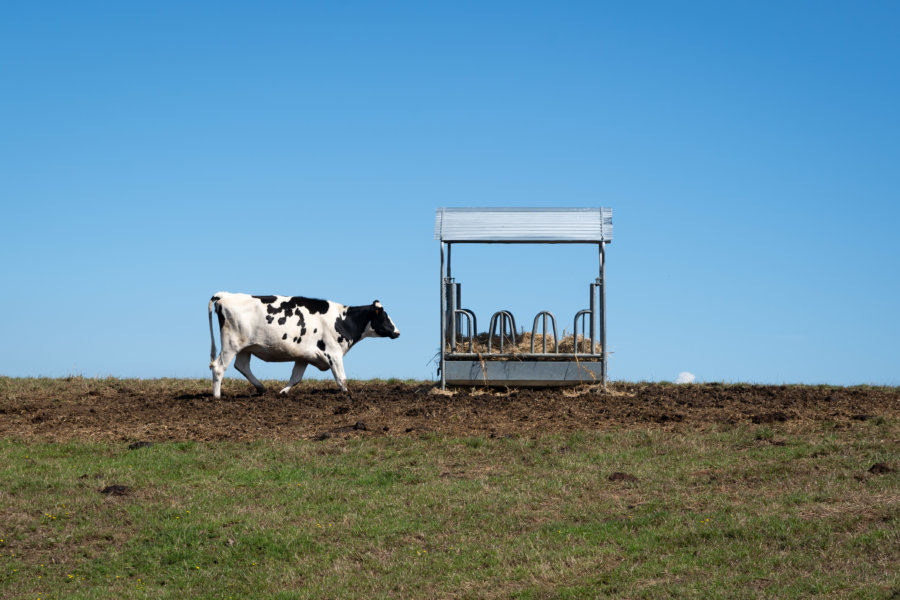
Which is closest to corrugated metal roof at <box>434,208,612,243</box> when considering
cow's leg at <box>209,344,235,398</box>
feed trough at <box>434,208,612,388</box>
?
feed trough at <box>434,208,612,388</box>

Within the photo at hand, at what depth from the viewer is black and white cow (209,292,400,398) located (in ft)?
63.6

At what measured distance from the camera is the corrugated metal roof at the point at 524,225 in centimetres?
1928

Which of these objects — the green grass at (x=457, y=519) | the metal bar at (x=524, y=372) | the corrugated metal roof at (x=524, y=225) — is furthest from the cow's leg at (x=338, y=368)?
the green grass at (x=457, y=519)

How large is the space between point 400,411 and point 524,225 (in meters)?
5.07

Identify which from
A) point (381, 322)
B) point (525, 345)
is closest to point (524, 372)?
point (525, 345)

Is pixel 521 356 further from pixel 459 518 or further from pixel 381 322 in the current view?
pixel 459 518

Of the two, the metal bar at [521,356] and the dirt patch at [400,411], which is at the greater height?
the metal bar at [521,356]

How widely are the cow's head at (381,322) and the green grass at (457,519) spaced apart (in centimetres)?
653

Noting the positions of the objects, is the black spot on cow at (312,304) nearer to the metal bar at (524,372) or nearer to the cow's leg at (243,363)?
the cow's leg at (243,363)

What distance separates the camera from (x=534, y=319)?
19.2 m

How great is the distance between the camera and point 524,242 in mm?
19312

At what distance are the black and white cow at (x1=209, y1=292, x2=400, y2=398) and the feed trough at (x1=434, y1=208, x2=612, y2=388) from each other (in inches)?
88.3

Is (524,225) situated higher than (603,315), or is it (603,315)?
(524,225)

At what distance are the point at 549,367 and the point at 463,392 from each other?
1890 millimetres
